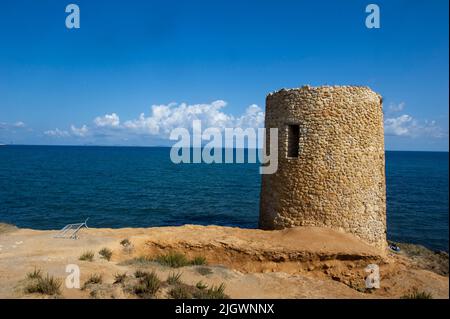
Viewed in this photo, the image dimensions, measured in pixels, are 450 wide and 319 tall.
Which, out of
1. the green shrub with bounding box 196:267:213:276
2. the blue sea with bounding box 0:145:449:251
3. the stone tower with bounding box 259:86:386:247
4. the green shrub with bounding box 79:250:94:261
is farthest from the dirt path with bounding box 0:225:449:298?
the blue sea with bounding box 0:145:449:251

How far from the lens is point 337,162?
1240cm

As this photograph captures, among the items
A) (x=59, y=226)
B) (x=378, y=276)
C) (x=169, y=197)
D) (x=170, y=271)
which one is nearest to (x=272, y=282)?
(x=170, y=271)

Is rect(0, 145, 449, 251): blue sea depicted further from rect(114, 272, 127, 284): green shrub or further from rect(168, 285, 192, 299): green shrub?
rect(168, 285, 192, 299): green shrub

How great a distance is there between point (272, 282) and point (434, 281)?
5.76m

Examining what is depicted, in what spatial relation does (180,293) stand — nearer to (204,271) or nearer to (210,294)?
(210,294)

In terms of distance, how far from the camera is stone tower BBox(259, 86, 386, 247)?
12.4 metres

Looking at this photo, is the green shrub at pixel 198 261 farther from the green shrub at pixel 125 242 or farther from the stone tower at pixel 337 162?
the stone tower at pixel 337 162

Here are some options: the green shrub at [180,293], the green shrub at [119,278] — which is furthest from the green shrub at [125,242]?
the green shrub at [180,293]

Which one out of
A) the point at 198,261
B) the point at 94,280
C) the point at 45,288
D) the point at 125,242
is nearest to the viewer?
the point at 45,288

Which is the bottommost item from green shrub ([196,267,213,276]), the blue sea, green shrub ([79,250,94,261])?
the blue sea

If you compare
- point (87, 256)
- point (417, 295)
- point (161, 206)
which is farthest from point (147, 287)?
point (161, 206)

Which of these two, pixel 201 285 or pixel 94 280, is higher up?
pixel 94 280

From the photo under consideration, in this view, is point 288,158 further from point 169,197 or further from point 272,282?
point 169,197

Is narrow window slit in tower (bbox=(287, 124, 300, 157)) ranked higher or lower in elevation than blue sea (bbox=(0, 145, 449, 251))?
higher
